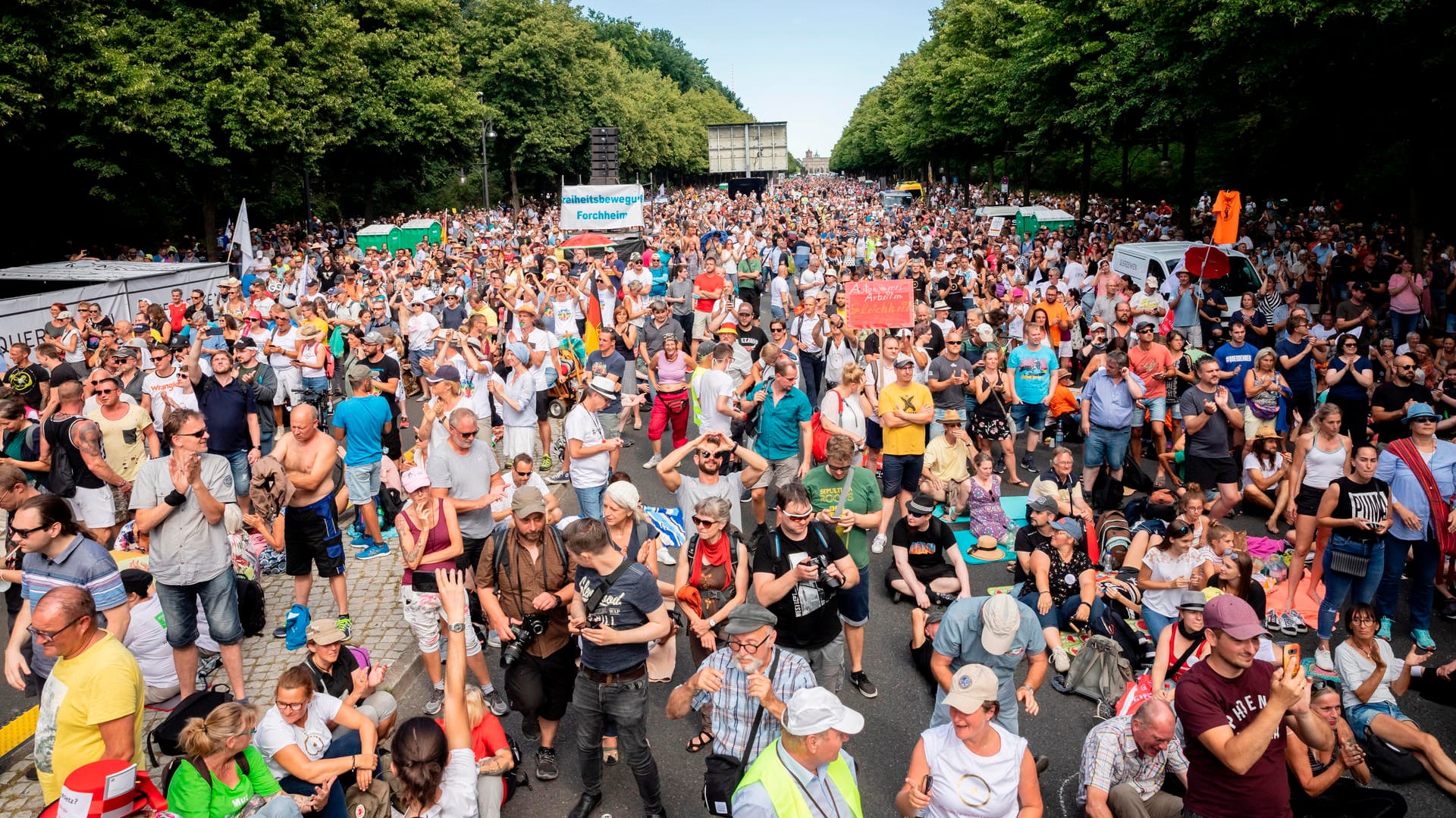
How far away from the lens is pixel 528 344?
10.3m

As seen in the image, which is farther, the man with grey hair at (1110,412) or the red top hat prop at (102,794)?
the man with grey hair at (1110,412)

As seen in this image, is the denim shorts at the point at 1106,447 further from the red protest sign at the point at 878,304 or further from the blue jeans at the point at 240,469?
the blue jeans at the point at 240,469

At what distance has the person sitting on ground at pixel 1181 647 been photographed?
A: 5.56 metres

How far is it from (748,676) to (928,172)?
76385 mm

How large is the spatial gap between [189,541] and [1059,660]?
18.9 feet

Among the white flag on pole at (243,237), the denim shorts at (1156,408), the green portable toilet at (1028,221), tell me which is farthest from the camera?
the green portable toilet at (1028,221)

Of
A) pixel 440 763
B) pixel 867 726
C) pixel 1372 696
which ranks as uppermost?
pixel 440 763

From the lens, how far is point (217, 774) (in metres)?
3.88

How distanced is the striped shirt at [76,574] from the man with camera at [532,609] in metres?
1.94

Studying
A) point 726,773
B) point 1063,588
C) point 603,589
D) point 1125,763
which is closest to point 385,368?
point 603,589

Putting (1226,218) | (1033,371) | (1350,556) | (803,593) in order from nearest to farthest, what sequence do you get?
(803,593), (1350,556), (1033,371), (1226,218)

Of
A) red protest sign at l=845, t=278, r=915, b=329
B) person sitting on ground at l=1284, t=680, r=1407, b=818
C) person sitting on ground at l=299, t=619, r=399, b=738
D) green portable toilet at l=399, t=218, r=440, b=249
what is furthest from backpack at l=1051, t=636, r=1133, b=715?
green portable toilet at l=399, t=218, r=440, b=249

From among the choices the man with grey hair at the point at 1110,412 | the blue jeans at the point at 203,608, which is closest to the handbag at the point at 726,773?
the blue jeans at the point at 203,608

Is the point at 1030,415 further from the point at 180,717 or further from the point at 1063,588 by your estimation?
the point at 180,717
